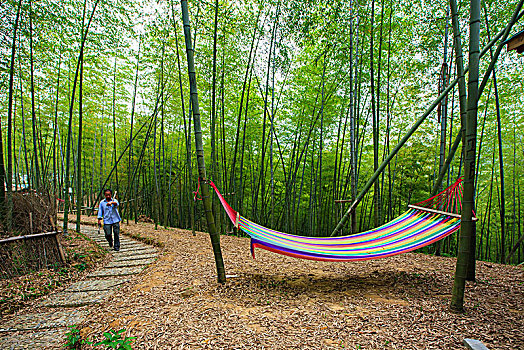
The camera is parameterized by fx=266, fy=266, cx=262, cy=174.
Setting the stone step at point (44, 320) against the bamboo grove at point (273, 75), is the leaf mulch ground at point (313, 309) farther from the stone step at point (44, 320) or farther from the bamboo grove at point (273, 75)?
the bamboo grove at point (273, 75)

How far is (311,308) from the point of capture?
171 cm

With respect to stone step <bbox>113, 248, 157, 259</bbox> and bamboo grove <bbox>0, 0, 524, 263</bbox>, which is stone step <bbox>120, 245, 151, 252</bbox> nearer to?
stone step <bbox>113, 248, 157, 259</bbox>

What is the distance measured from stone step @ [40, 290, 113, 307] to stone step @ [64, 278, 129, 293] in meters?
0.07

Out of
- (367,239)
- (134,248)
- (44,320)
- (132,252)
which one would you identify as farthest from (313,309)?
(134,248)

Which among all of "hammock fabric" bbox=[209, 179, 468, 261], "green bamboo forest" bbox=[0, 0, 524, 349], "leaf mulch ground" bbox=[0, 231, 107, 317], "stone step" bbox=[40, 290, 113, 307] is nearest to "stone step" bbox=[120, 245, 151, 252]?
"leaf mulch ground" bbox=[0, 231, 107, 317]

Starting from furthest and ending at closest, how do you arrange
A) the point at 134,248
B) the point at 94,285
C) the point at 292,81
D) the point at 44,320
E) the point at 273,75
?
the point at 292,81 < the point at 273,75 < the point at 134,248 < the point at 94,285 < the point at 44,320

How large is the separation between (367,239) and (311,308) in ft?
2.83

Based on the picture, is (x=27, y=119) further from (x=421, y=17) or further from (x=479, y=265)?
(x=479, y=265)

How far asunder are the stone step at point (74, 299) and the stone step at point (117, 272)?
1.30 feet

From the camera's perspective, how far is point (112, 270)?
2.85m

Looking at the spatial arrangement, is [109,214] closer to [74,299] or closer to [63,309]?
[74,299]

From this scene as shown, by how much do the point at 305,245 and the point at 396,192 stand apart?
18.1 feet

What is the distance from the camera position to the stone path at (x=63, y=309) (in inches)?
62.3

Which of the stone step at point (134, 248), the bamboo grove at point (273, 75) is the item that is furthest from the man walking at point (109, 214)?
the bamboo grove at point (273, 75)
